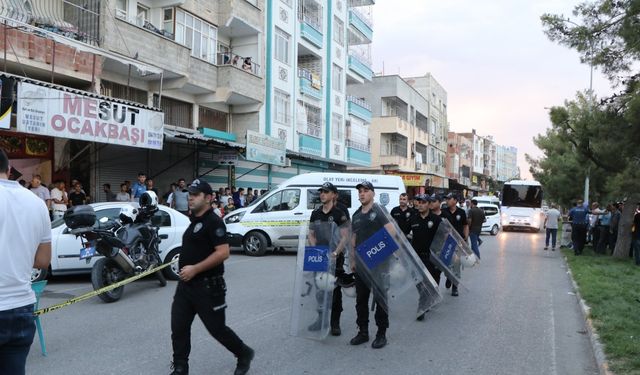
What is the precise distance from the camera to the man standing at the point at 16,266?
2.80 metres

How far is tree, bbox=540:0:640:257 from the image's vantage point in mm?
11328

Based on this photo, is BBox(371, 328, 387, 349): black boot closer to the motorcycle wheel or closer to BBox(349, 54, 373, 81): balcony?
the motorcycle wheel

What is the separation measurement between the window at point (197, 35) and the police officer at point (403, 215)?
13.6 meters

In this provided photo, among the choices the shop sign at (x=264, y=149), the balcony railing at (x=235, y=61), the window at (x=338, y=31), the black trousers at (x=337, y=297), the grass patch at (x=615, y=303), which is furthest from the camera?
the window at (x=338, y=31)

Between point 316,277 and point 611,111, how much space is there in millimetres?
11367

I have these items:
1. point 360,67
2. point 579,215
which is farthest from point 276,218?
point 360,67

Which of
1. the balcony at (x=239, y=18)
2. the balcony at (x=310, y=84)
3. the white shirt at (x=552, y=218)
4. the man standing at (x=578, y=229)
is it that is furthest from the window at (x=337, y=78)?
the man standing at (x=578, y=229)

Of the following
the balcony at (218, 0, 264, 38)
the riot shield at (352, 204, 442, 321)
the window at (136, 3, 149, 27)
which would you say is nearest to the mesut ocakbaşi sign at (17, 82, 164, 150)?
the window at (136, 3, 149, 27)

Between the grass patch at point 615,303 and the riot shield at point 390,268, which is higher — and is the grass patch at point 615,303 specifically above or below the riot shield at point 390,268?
below

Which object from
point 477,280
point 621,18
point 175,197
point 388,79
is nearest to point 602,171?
point 621,18

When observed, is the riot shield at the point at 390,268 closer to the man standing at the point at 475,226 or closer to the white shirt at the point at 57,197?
the man standing at the point at 475,226

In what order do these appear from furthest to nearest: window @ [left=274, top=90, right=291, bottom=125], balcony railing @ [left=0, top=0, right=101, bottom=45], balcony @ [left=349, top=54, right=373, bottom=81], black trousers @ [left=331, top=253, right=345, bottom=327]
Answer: balcony @ [left=349, top=54, right=373, bottom=81] → window @ [left=274, top=90, right=291, bottom=125] → balcony railing @ [left=0, top=0, right=101, bottom=45] → black trousers @ [left=331, top=253, right=345, bottom=327]

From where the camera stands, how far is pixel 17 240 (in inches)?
113

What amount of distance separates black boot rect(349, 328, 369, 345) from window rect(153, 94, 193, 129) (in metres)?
15.5
